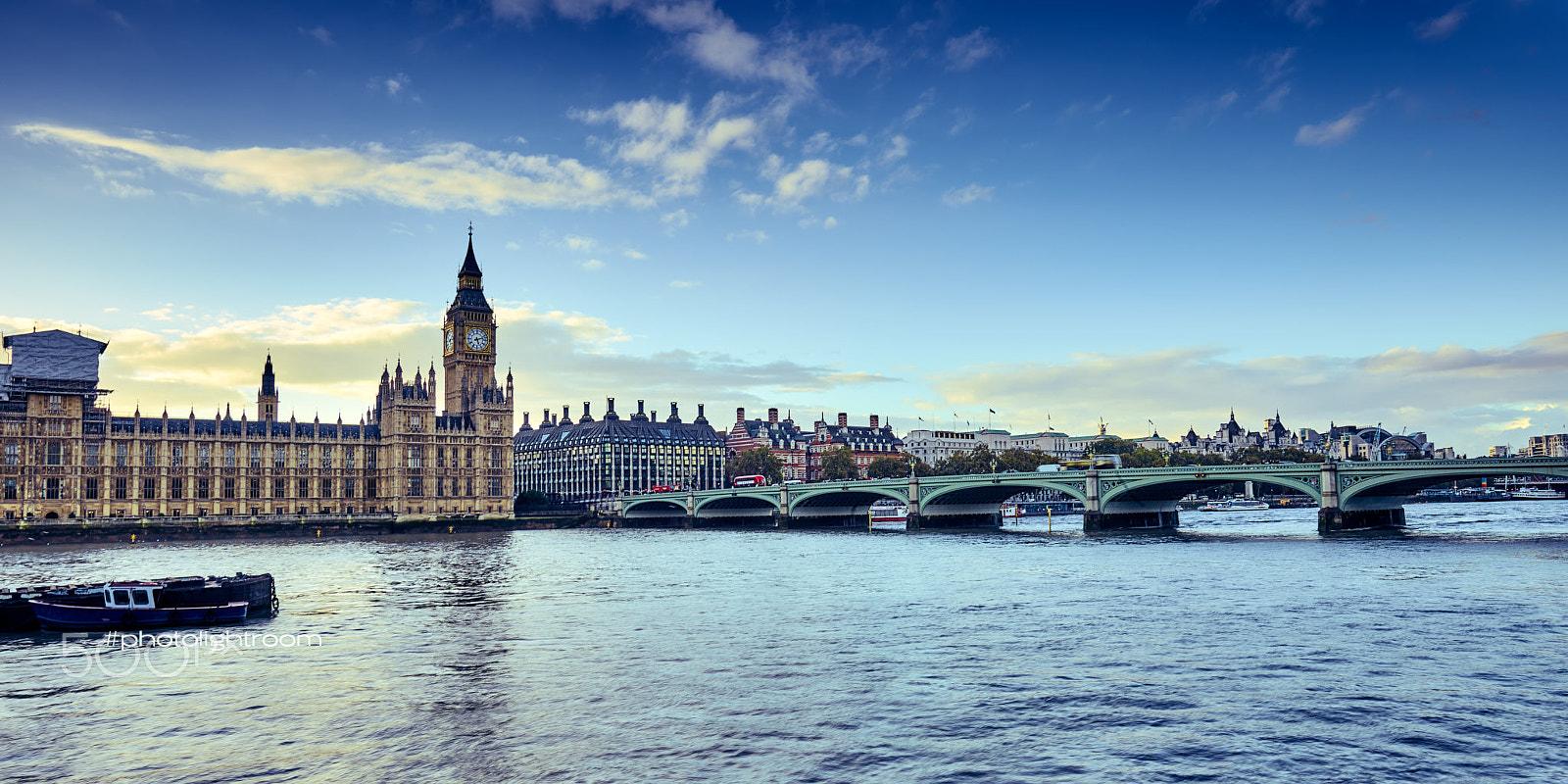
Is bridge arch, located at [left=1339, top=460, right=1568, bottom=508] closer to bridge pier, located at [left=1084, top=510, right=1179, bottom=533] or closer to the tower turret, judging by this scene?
bridge pier, located at [left=1084, top=510, right=1179, bottom=533]

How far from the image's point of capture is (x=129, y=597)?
3959cm

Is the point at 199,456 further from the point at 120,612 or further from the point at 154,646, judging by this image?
the point at 154,646

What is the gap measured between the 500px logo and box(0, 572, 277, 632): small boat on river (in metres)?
0.70

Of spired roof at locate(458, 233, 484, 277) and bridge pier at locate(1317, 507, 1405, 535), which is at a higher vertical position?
spired roof at locate(458, 233, 484, 277)

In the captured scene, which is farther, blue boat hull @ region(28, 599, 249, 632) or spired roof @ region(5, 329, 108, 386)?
spired roof @ region(5, 329, 108, 386)

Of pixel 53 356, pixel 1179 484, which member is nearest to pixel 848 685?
pixel 1179 484

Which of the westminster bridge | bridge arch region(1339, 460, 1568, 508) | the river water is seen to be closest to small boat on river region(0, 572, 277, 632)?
the river water

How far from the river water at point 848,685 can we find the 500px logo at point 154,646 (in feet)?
0.66

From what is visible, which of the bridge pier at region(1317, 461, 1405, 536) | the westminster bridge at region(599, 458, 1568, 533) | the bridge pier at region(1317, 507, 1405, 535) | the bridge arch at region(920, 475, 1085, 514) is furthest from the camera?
the bridge arch at region(920, 475, 1085, 514)

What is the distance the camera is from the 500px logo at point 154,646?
3206 centimetres

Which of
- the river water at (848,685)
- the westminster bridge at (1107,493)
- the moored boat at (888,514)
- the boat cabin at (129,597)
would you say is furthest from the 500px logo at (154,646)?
A: the moored boat at (888,514)

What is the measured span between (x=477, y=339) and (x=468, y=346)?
6.23ft

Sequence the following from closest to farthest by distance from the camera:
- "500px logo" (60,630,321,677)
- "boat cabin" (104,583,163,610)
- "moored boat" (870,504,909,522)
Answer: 1. "500px logo" (60,630,321,677)
2. "boat cabin" (104,583,163,610)
3. "moored boat" (870,504,909,522)

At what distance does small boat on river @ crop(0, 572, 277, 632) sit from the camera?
39.0 metres
